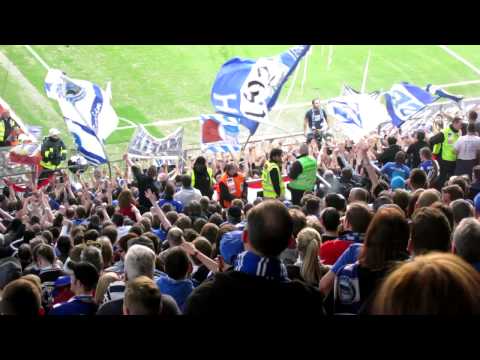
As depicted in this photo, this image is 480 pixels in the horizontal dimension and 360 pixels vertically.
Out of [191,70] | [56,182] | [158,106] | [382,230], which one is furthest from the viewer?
[191,70]

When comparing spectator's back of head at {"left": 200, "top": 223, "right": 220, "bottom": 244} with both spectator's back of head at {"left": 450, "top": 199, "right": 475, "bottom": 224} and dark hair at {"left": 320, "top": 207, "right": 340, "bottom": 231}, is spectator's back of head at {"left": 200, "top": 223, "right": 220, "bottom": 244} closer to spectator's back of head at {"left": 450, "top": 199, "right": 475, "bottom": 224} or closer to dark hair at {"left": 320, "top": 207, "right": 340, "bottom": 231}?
dark hair at {"left": 320, "top": 207, "right": 340, "bottom": 231}

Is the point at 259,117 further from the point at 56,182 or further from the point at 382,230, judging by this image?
the point at 382,230

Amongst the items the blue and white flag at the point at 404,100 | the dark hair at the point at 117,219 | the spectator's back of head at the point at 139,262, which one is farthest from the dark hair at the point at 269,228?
the blue and white flag at the point at 404,100

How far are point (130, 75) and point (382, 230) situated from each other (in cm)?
2117

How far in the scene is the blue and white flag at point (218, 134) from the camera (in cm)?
1362

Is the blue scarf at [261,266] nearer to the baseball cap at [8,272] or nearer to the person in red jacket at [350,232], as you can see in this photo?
the person in red jacket at [350,232]

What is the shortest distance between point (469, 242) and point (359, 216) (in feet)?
2.81

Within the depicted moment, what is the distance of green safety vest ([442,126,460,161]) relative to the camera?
11789mm

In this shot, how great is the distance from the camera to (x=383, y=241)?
415cm

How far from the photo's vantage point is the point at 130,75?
80.9 feet

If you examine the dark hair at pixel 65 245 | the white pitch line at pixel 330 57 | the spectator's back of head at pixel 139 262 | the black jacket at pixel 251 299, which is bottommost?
the dark hair at pixel 65 245
